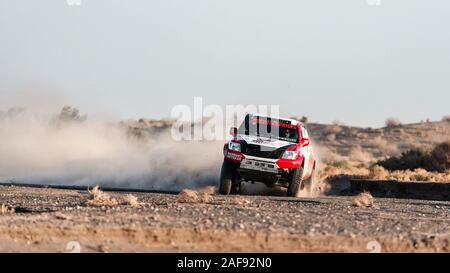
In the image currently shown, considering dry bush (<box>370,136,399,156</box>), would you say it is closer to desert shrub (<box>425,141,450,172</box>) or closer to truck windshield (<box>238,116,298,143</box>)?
desert shrub (<box>425,141,450,172</box>)

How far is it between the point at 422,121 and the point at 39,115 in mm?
40764

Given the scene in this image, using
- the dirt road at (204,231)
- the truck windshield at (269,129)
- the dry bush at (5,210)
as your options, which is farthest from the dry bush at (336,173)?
the dry bush at (5,210)

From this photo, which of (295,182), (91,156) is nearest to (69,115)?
(91,156)

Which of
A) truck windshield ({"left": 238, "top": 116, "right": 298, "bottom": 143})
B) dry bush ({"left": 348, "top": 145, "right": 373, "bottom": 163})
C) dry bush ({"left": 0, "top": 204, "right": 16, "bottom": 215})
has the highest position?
truck windshield ({"left": 238, "top": 116, "right": 298, "bottom": 143})

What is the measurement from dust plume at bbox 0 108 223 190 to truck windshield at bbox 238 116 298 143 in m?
6.62

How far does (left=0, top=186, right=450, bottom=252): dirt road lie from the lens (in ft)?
40.6

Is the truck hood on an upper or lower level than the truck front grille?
upper

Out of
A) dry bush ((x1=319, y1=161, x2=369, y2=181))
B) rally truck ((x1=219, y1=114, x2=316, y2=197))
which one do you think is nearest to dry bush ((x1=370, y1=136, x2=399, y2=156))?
dry bush ((x1=319, y1=161, x2=369, y2=181))

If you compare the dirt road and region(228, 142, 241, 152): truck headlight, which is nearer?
the dirt road

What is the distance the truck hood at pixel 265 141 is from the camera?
2303cm

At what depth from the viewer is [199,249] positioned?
12.2 m

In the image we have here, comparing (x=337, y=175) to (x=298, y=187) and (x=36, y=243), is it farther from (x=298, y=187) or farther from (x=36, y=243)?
(x=36, y=243)

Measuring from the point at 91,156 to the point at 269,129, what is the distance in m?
20.0

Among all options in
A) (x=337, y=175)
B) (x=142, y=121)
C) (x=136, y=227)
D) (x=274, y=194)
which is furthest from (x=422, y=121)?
(x=136, y=227)
